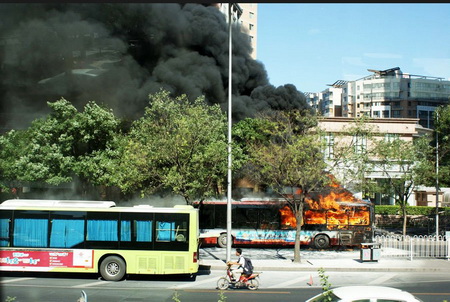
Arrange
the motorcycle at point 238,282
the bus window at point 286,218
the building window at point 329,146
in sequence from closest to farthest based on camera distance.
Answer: the motorcycle at point 238,282 < the building window at point 329,146 < the bus window at point 286,218

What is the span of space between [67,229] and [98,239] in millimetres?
999

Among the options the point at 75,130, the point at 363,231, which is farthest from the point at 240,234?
the point at 75,130

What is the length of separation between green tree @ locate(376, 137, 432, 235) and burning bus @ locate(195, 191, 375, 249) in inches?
182

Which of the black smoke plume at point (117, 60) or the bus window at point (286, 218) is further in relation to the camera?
the black smoke plume at point (117, 60)

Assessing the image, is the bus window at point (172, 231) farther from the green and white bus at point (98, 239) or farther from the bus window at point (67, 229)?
the bus window at point (67, 229)

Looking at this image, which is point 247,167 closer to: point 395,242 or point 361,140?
point 361,140

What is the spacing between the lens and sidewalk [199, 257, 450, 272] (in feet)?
53.1

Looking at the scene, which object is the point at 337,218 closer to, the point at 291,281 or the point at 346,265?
the point at 346,265

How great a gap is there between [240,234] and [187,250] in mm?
7871

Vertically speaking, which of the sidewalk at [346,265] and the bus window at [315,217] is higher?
the bus window at [315,217]

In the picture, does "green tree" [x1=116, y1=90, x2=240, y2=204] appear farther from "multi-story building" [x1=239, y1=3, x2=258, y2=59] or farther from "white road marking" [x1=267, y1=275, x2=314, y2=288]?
"multi-story building" [x1=239, y1=3, x2=258, y2=59]

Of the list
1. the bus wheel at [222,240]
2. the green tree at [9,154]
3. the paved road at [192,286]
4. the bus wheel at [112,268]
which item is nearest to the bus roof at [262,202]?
the bus wheel at [222,240]

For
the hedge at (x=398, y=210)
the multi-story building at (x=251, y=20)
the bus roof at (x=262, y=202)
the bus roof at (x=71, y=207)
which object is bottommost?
the hedge at (x=398, y=210)

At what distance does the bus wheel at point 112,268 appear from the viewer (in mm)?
13516
